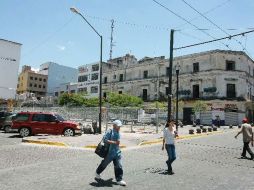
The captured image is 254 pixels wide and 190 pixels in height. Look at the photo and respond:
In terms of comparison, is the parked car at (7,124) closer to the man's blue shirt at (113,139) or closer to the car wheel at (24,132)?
the car wheel at (24,132)

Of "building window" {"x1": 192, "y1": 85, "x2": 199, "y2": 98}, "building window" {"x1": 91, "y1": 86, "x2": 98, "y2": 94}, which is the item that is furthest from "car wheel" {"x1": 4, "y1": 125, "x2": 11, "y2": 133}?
"building window" {"x1": 91, "y1": 86, "x2": 98, "y2": 94}

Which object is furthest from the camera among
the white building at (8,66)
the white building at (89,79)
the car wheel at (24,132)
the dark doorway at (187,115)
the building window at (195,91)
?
the white building at (89,79)

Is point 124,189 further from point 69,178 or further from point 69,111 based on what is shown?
point 69,111

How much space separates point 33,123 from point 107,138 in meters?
13.0

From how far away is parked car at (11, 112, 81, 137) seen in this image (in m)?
19.1

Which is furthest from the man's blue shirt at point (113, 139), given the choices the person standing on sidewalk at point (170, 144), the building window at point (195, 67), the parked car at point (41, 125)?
the building window at point (195, 67)

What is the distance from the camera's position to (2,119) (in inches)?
933

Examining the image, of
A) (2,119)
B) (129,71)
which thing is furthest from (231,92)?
(2,119)

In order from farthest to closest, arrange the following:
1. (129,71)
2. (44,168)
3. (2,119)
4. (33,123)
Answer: (129,71) < (2,119) < (33,123) < (44,168)

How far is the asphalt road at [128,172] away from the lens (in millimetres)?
7172

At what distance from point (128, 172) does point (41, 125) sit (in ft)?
39.0

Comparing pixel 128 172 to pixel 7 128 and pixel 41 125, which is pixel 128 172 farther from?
pixel 7 128

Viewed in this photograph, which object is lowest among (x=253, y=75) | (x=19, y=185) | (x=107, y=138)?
(x=19, y=185)

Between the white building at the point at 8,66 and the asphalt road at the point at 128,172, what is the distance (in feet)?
135
